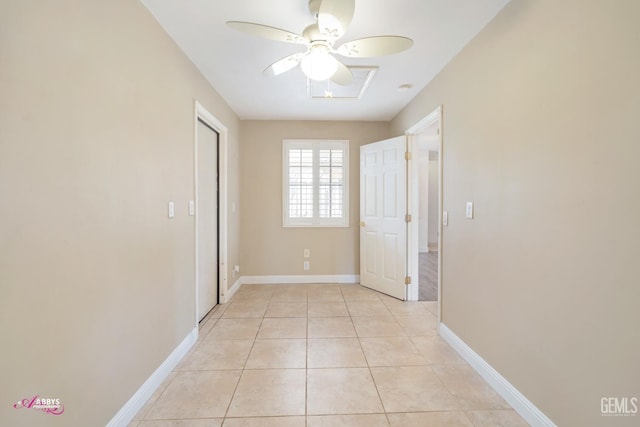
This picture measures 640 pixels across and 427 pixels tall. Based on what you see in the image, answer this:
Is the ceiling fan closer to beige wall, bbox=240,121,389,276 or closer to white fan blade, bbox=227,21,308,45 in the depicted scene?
white fan blade, bbox=227,21,308,45

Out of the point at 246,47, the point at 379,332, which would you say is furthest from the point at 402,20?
the point at 379,332

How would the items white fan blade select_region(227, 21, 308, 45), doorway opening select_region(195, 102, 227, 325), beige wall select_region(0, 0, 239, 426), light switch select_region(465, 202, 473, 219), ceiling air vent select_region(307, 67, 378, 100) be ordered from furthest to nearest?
Answer: 1. doorway opening select_region(195, 102, 227, 325)
2. ceiling air vent select_region(307, 67, 378, 100)
3. light switch select_region(465, 202, 473, 219)
4. white fan blade select_region(227, 21, 308, 45)
5. beige wall select_region(0, 0, 239, 426)

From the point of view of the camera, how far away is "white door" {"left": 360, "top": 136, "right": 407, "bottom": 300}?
3.41m

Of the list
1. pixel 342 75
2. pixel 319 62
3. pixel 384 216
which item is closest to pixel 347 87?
pixel 342 75

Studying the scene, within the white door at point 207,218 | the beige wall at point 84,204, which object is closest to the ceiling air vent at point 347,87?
the white door at point 207,218

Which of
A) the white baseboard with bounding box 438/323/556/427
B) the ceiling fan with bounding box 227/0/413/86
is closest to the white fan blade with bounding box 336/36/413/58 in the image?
the ceiling fan with bounding box 227/0/413/86

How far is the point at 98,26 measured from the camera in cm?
131

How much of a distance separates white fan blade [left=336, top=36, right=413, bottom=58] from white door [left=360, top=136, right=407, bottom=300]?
6.09 feet

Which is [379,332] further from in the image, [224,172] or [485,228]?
[224,172]

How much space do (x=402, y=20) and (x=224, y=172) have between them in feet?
7.90

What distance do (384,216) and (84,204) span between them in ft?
10.2

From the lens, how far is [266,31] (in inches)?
58.8

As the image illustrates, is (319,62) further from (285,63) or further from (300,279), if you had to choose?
(300,279)

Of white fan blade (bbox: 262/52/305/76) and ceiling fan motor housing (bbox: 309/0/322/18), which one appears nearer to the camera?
ceiling fan motor housing (bbox: 309/0/322/18)
